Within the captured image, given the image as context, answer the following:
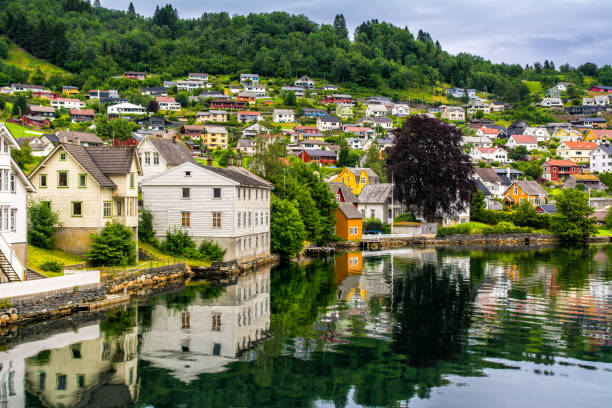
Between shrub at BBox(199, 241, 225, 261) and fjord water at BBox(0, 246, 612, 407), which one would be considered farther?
shrub at BBox(199, 241, 225, 261)

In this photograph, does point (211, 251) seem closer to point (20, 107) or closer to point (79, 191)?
point (79, 191)

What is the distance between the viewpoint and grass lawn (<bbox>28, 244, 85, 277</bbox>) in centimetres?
3848

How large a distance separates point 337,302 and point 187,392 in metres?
19.6

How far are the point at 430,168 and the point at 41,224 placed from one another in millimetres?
58676

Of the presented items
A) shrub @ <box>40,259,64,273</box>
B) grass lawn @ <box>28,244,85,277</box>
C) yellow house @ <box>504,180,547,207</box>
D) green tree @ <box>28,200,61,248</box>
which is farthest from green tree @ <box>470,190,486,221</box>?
shrub @ <box>40,259,64,273</box>

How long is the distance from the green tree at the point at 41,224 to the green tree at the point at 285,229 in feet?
84.8

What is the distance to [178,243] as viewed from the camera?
53406mm

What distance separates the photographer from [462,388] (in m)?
23.5

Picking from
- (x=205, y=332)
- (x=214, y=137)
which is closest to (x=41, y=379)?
(x=205, y=332)

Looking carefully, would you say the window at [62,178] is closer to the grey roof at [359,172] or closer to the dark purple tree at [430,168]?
the dark purple tree at [430,168]

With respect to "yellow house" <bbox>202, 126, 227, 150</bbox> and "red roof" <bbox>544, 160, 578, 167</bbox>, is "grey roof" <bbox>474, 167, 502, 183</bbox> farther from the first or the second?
"yellow house" <bbox>202, 126, 227, 150</bbox>

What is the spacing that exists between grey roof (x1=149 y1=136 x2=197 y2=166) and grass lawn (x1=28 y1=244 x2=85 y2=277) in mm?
24476

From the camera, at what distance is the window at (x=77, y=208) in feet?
151

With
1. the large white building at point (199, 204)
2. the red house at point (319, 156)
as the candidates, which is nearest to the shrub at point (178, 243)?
the large white building at point (199, 204)
